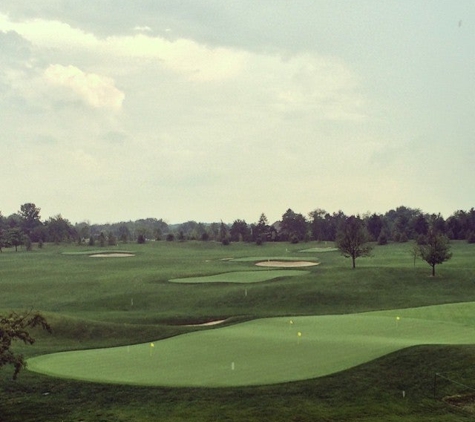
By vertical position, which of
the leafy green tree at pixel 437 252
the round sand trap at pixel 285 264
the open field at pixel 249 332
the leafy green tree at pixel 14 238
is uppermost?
the leafy green tree at pixel 14 238

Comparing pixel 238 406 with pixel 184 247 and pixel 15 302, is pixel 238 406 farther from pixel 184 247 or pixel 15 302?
pixel 184 247

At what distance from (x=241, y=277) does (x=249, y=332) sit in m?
32.9

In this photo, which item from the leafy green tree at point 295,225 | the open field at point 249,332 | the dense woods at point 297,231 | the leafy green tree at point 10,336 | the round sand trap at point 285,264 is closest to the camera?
the open field at point 249,332

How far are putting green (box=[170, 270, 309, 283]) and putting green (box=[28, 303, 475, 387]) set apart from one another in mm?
26033

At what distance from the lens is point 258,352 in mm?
28750

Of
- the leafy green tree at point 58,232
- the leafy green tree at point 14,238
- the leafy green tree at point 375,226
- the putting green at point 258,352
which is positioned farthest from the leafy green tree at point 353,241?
the leafy green tree at point 58,232

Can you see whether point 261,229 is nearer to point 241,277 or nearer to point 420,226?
point 420,226

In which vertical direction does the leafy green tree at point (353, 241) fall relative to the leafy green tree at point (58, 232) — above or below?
below

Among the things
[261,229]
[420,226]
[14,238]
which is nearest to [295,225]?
[261,229]

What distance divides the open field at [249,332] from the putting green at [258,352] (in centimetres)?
20

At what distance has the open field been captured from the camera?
2219cm

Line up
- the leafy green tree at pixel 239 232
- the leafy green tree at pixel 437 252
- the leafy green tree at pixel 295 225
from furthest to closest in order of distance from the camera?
1. the leafy green tree at pixel 295 225
2. the leafy green tree at pixel 239 232
3. the leafy green tree at pixel 437 252

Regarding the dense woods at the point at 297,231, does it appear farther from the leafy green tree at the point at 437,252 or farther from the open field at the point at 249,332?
the open field at the point at 249,332

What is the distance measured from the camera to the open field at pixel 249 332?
874 inches
